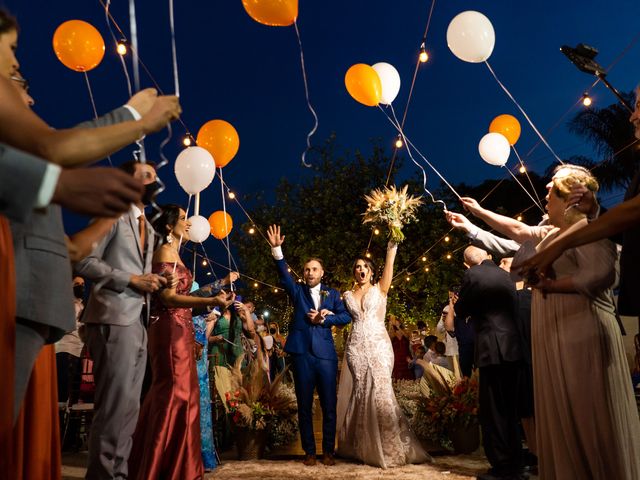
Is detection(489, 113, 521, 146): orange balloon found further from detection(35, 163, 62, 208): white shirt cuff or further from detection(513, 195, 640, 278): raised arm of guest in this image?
detection(35, 163, 62, 208): white shirt cuff

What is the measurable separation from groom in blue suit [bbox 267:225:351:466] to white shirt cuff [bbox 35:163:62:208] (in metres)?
4.49

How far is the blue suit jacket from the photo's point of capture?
5973mm

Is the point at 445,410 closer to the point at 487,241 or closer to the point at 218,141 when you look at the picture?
the point at 487,241

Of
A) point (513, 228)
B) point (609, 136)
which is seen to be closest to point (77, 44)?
point (513, 228)

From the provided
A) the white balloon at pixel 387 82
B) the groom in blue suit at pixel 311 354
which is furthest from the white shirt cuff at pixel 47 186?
the white balloon at pixel 387 82

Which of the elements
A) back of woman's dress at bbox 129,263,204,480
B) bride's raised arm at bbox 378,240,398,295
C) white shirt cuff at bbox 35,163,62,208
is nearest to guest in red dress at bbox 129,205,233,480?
back of woman's dress at bbox 129,263,204,480

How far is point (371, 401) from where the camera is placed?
587 cm

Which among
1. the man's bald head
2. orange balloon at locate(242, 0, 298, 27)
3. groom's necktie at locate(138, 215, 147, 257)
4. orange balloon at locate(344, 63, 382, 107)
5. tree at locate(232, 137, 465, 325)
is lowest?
groom's necktie at locate(138, 215, 147, 257)

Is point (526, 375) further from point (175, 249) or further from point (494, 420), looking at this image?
point (175, 249)

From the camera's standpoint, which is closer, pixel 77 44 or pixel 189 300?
pixel 189 300

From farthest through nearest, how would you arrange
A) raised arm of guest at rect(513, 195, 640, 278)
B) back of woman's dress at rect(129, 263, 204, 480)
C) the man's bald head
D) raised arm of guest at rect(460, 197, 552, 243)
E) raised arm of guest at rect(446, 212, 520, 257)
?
the man's bald head < raised arm of guest at rect(446, 212, 520, 257) < raised arm of guest at rect(460, 197, 552, 243) < back of woman's dress at rect(129, 263, 204, 480) < raised arm of guest at rect(513, 195, 640, 278)

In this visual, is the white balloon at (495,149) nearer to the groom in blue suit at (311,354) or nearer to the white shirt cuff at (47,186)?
the groom in blue suit at (311,354)

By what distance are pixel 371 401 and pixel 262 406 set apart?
1333 mm

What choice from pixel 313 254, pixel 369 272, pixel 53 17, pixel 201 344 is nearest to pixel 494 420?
pixel 369 272
